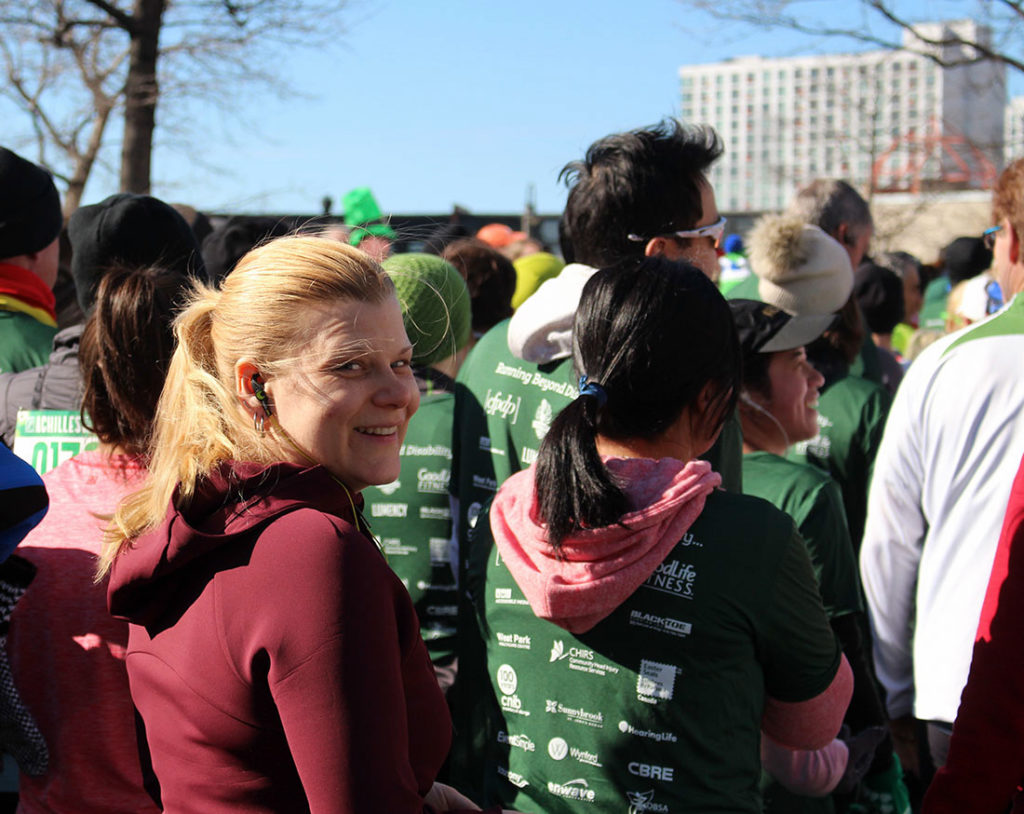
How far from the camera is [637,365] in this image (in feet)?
6.60

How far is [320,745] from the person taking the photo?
1377mm

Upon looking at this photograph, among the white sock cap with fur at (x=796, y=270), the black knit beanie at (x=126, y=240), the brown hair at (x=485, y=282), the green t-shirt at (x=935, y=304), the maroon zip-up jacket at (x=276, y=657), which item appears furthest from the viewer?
the green t-shirt at (x=935, y=304)

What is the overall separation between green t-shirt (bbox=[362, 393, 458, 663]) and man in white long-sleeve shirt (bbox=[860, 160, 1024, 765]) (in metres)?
1.34

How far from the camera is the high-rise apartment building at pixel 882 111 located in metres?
13.9

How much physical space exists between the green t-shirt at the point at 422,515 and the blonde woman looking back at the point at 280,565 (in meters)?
1.59

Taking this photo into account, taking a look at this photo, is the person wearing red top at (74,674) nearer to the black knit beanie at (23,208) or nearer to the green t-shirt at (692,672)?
the green t-shirt at (692,672)

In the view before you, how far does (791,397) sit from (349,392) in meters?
1.82

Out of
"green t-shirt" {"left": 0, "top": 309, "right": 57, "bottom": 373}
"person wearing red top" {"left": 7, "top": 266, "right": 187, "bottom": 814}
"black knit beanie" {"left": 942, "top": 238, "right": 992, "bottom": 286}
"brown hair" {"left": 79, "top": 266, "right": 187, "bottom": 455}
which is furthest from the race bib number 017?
"black knit beanie" {"left": 942, "top": 238, "right": 992, "bottom": 286}

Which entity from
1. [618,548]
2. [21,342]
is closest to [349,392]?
[618,548]

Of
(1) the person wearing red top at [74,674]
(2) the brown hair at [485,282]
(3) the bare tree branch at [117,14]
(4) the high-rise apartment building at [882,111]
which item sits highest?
(4) the high-rise apartment building at [882,111]

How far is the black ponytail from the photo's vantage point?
1979 mm

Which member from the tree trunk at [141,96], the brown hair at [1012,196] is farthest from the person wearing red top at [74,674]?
the tree trunk at [141,96]

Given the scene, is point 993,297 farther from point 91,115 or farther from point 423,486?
point 91,115

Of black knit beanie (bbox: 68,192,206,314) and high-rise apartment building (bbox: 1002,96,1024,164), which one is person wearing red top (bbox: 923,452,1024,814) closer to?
black knit beanie (bbox: 68,192,206,314)
